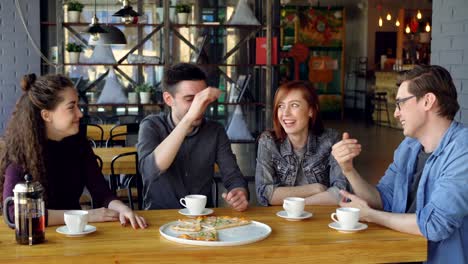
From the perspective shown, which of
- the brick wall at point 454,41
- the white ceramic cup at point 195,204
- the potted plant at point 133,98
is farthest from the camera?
the potted plant at point 133,98

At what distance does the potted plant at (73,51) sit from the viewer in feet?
26.2

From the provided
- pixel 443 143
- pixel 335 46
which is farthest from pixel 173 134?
pixel 335 46

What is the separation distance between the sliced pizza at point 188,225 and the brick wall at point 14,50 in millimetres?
6668

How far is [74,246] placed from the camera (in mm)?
2146

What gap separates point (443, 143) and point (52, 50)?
283 inches

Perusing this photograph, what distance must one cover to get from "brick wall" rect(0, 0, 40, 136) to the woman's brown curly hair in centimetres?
618

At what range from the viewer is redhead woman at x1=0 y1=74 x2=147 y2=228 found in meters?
2.52

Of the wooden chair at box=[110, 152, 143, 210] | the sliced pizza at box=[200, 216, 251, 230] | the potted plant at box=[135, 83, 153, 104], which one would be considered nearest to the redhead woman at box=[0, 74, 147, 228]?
the sliced pizza at box=[200, 216, 251, 230]

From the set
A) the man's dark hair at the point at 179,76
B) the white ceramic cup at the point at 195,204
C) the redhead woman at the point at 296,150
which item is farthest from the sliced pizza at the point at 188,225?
the man's dark hair at the point at 179,76

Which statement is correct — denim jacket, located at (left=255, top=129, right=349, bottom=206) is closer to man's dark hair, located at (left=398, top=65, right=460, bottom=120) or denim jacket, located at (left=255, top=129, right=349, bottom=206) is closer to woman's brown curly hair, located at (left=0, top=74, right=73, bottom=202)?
man's dark hair, located at (left=398, top=65, right=460, bottom=120)

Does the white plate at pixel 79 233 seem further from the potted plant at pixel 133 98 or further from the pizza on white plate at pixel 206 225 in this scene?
the potted plant at pixel 133 98

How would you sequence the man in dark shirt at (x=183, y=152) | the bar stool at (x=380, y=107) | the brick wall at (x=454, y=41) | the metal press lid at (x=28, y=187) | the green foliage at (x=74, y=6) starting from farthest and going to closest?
the bar stool at (x=380, y=107) < the green foliage at (x=74, y=6) < the brick wall at (x=454, y=41) < the man in dark shirt at (x=183, y=152) < the metal press lid at (x=28, y=187)

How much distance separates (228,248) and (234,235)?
5.9 inches

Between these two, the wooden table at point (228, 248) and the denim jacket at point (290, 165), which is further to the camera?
the denim jacket at point (290, 165)
